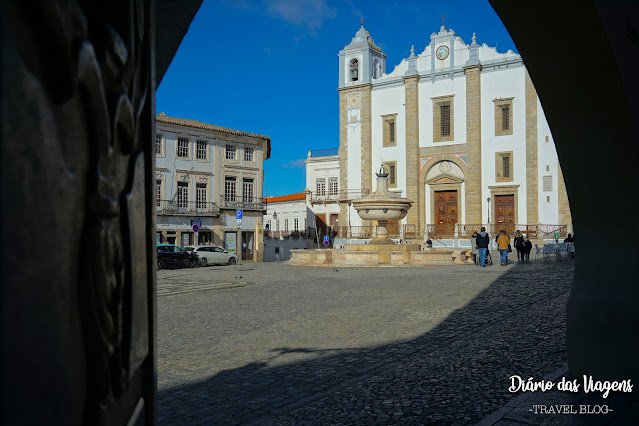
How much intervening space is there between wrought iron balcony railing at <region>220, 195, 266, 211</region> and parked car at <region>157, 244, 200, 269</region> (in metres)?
10.5

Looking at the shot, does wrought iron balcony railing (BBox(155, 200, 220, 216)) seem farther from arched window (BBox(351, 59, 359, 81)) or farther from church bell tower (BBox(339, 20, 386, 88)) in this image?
arched window (BBox(351, 59, 359, 81))

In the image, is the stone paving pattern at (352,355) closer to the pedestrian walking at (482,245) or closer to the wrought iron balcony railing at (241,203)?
the pedestrian walking at (482,245)

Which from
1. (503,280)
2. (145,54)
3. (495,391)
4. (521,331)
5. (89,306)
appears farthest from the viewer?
(503,280)

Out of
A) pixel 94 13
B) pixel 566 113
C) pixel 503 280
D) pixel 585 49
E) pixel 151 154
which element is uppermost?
pixel 585 49

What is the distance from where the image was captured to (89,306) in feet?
2.58

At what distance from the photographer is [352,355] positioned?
523 cm

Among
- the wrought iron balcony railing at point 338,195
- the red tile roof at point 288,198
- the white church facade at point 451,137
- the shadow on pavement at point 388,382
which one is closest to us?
the shadow on pavement at point 388,382

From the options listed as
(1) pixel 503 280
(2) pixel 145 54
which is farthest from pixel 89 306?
(1) pixel 503 280

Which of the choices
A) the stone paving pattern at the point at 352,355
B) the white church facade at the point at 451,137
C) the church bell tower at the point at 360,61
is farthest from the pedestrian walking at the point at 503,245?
the church bell tower at the point at 360,61

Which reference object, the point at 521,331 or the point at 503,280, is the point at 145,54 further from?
the point at 503,280

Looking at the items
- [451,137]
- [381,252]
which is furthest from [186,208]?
[451,137]

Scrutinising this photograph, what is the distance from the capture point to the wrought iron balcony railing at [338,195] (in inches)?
1624

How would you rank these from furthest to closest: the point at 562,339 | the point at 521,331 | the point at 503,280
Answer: the point at 503,280
the point at 521,331
the point at 562,339

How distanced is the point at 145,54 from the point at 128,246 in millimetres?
409
